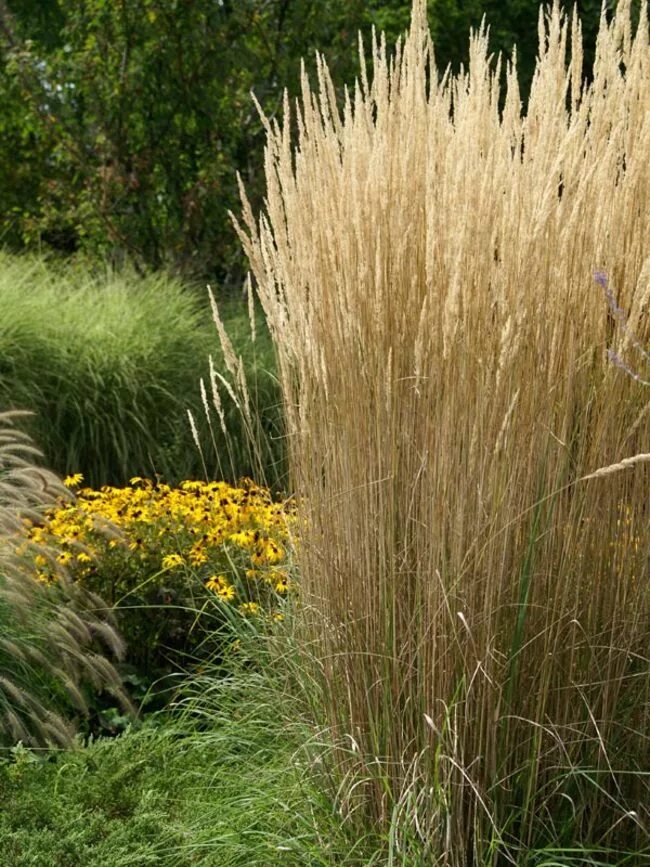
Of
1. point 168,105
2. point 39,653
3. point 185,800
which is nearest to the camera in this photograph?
point 185,800

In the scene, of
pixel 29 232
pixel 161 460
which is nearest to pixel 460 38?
pixel 29 232

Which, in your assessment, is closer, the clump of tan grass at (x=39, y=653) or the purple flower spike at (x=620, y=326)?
the purple flower spike at (x=620, y=326)

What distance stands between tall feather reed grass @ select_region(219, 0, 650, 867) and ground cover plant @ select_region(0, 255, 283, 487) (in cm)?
360

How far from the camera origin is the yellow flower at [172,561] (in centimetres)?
440

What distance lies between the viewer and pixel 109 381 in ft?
22.8

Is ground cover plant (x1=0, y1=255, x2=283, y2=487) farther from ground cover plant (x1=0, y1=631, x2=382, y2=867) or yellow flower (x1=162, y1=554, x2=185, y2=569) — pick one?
ground cover plant (x1=0, y1=631, x2=382, y2=867)

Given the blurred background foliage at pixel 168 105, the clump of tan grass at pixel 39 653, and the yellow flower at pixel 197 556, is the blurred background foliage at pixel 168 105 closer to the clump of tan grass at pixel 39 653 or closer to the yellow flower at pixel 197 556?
the yellow flower at pixel 197 556

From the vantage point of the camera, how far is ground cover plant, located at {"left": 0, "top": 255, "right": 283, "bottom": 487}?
6.70 m

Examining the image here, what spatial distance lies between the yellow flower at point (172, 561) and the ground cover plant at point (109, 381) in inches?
70.8

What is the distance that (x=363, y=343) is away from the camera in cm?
273

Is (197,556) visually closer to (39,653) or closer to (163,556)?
(163,556)

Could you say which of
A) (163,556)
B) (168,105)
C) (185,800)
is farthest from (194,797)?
(168,105)

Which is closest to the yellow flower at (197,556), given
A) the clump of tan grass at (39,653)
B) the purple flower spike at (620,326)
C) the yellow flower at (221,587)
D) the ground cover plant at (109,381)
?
the yellow flower at (221,587)

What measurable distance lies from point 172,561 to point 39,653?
0.78 metres
